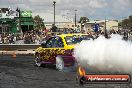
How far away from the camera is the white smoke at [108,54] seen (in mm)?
12273

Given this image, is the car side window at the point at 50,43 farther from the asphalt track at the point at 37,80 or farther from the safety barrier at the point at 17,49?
the safety barrier at the point at 17,49

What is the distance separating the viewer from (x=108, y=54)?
12711 mm

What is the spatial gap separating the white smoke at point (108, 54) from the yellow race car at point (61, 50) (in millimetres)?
2060

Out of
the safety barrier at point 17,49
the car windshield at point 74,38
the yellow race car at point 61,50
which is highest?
the car windshield at point 74,38

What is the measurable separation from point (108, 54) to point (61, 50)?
4580 millimetres

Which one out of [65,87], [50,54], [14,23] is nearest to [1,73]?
[50,54]

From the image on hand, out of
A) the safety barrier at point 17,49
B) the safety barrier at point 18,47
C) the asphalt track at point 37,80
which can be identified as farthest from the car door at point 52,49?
the safety barrier at point 18,47

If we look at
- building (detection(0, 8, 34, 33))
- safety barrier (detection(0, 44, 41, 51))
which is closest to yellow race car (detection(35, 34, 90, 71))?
safety barrier (detection(0, 44, 41, 51))

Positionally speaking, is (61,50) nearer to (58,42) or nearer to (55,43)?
(58,42)

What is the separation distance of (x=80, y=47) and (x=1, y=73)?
3.80m

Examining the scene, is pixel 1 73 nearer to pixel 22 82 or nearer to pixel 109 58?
pixel 22 82

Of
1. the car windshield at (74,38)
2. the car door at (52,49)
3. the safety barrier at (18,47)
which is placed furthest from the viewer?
the safety barrier at (18,47)

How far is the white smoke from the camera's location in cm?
1227

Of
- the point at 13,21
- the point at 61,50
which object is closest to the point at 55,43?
the point at 61,50
